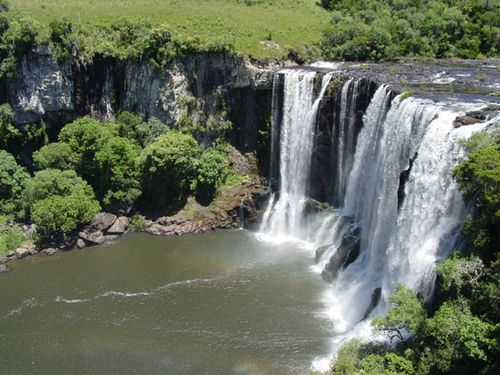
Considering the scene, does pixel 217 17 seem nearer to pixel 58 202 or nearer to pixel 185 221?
pixel 185 221

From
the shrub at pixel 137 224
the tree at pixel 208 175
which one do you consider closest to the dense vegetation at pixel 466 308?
the tree at pixel 208 175

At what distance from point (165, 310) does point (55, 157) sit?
19.0 m

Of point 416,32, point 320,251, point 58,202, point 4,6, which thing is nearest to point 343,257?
point 320,251

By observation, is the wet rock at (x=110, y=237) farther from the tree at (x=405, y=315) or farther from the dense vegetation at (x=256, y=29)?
the tree at (x=405, y=315)

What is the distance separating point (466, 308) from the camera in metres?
22.5

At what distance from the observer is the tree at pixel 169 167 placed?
46031mm

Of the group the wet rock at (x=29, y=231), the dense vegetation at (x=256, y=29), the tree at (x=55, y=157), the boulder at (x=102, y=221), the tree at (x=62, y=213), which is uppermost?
the dense vegetation at (x=256, y=29)

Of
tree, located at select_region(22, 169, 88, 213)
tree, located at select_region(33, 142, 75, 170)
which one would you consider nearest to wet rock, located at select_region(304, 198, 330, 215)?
tree, located at select_region(22, 169, 88, 213)

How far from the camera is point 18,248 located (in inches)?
1704

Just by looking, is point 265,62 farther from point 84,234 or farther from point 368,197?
point 84,234

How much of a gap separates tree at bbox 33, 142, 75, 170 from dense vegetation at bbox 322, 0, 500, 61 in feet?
92.1

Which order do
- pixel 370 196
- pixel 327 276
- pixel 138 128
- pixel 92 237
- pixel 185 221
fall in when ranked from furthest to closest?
pixel 138 128 < pixel 185 221 < pixel 92 237 < pixel 370 196 < pixel 327 276

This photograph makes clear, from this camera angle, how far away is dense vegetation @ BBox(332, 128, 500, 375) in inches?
851

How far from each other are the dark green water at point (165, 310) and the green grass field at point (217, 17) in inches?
827
